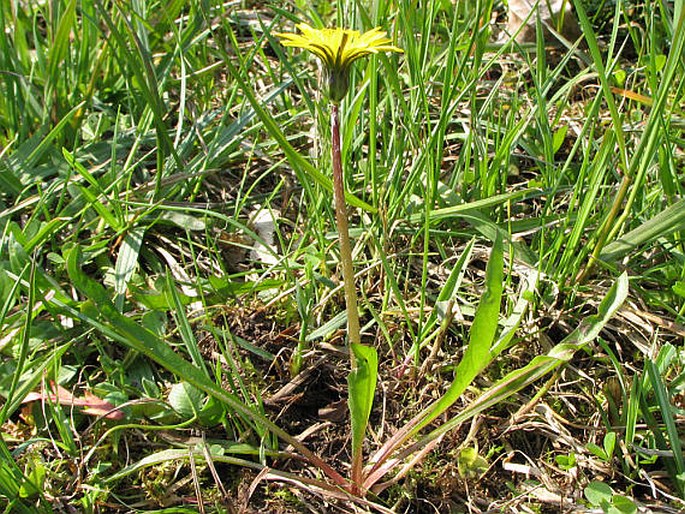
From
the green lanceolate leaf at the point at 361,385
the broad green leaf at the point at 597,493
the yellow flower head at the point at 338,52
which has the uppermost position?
the yellow flower head at the point at 338,52

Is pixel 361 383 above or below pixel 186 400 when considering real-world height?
above

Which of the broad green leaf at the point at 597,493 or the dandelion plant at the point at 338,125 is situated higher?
the dandelion plant at the point at 338,125

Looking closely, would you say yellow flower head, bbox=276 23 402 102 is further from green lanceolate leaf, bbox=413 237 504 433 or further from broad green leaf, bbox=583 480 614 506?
broad green leaf, bbox=583 480 614 506

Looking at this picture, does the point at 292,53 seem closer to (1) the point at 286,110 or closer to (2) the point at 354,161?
(1) the point at 286,110

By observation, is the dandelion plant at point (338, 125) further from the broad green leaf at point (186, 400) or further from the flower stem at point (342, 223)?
the broad green leaf at point (186, 400)

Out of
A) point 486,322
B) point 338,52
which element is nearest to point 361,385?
point 486,322

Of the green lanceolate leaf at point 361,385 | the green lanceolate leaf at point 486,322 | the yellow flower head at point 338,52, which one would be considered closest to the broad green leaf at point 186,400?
the green lanceolate leaf at point 361,385

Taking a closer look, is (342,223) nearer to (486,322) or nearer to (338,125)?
(338,125)

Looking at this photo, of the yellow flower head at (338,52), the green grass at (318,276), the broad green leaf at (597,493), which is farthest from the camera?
the green grass at (318,276)

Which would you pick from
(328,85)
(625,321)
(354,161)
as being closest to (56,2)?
(354,161)

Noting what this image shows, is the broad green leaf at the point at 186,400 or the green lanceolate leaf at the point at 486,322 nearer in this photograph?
the green lanceolate leaf at the point at 486,322
